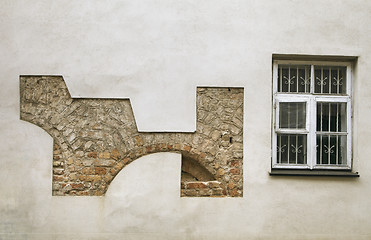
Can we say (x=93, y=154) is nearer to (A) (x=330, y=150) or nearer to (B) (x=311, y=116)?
(B) (x=311, y=116)

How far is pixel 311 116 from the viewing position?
5059 millimetres

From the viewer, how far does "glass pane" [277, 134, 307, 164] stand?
199 inches

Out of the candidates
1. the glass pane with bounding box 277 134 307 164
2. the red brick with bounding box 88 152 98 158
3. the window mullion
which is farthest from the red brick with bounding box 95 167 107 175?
the window mullion

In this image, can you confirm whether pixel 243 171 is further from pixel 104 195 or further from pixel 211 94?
pixel 104 195

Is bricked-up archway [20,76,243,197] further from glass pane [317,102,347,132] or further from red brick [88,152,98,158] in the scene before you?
glass pane [317,102,347,132]

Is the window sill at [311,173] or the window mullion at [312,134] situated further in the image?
the window mullion at [312,134]

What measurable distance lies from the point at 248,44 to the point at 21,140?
3.46 m

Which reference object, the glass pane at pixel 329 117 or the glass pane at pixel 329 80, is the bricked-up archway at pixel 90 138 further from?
the glass pane at pixel 329 80

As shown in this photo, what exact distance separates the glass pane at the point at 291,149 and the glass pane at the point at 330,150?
226 millimetres

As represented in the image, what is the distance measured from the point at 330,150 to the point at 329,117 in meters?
0.48

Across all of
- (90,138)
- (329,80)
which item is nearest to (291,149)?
(329,80)

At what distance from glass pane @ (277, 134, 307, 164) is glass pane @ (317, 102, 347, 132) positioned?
13.4 inches

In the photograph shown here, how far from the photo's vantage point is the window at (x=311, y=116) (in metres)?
5.05

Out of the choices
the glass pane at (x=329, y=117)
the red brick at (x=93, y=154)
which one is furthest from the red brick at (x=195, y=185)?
the glass pane at (x=329, y=117)
